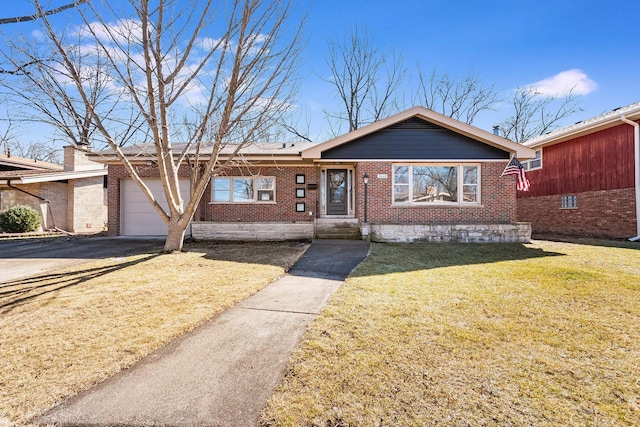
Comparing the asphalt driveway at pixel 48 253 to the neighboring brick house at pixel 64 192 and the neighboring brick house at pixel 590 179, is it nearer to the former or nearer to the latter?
the neighboring brick house at pixel 64 192

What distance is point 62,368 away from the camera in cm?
262

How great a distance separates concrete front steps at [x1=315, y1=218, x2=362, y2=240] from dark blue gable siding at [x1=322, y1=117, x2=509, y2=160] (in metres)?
2.47

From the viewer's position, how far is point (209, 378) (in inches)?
98.8

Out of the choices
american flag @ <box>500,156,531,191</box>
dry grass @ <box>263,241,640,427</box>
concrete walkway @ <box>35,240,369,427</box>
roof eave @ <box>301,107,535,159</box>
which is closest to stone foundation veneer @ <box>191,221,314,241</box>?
roof eave @ <box>301,107,535,159</box>

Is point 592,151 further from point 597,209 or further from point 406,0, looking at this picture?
point 406,0

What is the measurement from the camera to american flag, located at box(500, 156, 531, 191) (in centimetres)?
1015

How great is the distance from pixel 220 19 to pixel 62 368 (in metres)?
7.83

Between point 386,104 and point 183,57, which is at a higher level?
point 386,104

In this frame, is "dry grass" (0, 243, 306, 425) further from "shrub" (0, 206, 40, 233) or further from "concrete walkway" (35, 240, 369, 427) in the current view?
"shrub" (0, 206, 40, 233)

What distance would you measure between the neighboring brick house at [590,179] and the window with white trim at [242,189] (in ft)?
46.3

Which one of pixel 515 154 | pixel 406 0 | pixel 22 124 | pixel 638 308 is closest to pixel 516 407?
pixel 638 308

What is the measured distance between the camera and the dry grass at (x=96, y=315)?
246cm

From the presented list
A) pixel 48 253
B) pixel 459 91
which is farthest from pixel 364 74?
pixel 48 253

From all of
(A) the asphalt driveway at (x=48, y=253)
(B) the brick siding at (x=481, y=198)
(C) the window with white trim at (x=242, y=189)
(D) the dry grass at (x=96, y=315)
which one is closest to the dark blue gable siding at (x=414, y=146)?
(B) the brick siding at (x=481, y=198)
